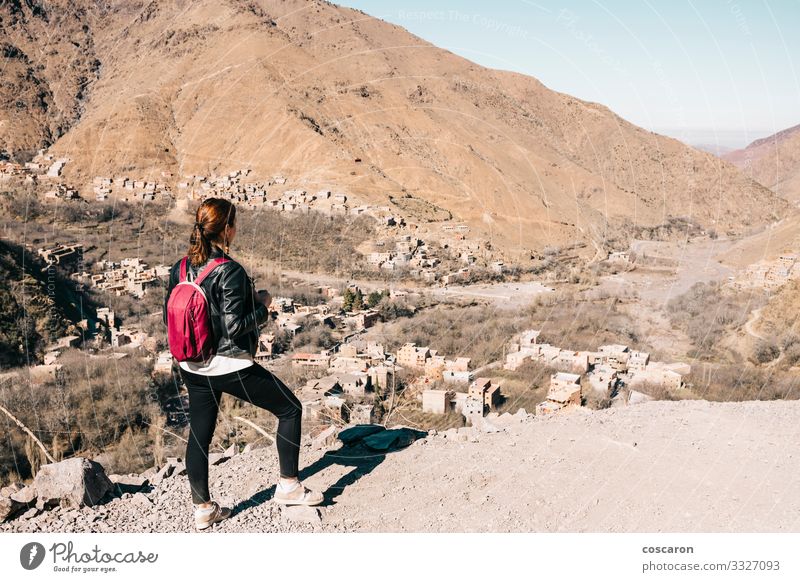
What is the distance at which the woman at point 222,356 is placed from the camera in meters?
2.99

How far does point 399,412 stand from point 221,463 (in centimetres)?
573

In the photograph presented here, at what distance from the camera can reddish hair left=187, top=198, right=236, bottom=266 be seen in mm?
3016

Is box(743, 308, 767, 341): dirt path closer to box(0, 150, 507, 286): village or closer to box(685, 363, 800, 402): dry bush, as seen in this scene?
box(685, 363, 800, 402): dry bush

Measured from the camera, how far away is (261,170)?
40000 mm

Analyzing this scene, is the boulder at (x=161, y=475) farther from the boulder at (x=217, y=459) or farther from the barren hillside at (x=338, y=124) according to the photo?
the barren hillside at (x=338, y=124)

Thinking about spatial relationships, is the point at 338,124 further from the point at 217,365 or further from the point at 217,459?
the point at 217,365

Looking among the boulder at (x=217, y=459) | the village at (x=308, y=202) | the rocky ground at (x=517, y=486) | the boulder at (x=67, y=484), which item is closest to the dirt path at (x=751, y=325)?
the rocky ground at (x=517, y=486)

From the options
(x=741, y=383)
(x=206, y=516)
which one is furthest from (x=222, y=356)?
(x=741, y=383)

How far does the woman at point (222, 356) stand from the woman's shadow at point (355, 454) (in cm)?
47

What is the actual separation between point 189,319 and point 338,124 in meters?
44.1

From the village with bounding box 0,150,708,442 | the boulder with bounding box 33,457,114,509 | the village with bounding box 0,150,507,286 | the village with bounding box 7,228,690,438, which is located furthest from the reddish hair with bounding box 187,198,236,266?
the village with bounding box 0,150,507,286

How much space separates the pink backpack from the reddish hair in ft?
0.29
